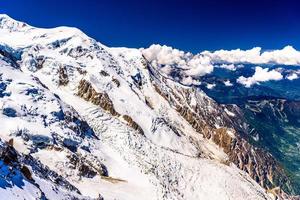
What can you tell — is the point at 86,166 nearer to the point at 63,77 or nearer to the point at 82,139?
the point at 82,139

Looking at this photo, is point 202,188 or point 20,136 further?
point 202,188

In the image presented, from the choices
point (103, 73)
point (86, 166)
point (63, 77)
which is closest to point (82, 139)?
point (86, 166)

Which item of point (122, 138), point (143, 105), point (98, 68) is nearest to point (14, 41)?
point (98, 68)

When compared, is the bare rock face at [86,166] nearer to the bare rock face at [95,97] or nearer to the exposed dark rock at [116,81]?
the bare rock face at [95,97]

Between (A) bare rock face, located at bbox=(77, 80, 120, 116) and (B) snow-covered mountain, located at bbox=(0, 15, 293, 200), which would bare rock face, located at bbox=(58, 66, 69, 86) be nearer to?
(B) snow-covered mountain, located at bbox=(0, 15, 293, 200)

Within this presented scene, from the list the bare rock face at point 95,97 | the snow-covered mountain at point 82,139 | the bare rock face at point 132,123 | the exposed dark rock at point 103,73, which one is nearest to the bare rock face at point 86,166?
the snow-covered mountain at point 82,139

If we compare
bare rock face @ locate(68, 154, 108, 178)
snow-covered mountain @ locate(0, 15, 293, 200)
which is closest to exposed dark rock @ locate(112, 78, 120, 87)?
snow-covered mountain @ locate(0, 15, 293, 200)

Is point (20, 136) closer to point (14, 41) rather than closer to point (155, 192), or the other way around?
point (155, 192)

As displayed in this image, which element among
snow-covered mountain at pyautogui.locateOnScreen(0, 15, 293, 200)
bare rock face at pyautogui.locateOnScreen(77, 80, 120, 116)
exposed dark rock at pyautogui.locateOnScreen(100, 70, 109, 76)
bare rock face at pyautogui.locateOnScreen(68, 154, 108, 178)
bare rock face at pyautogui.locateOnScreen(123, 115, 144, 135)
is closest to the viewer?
snow-covered mountain at pyautogui.locateOnScreen(0, 15, 293, 200)
